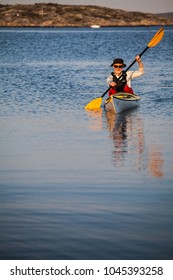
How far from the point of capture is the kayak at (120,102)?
2442 centimetres

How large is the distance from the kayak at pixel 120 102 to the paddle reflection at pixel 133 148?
1.26 metres

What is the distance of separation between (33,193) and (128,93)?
12.5 metres

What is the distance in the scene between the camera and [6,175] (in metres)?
15.0

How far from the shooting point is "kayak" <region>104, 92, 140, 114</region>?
961 inches

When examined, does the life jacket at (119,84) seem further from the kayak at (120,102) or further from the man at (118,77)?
the kayak at (120,102)

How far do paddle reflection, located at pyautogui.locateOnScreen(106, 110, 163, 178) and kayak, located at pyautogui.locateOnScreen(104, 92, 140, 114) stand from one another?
1.26 m

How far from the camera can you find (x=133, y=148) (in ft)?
57.4

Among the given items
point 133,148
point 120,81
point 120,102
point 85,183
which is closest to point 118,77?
point 120,81

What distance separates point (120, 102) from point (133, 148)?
7124 mm

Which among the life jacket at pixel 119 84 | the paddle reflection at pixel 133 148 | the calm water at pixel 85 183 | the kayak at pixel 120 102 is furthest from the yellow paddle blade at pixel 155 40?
the paddle reflection at pixel 133 148

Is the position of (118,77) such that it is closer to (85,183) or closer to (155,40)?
(155,40)
